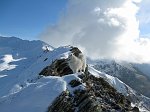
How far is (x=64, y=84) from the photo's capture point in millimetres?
45344

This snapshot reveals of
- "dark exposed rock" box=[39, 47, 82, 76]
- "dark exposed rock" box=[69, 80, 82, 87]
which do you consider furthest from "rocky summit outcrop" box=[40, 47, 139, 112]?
"dark exposed rock" box=[39, 47, 82, 76]

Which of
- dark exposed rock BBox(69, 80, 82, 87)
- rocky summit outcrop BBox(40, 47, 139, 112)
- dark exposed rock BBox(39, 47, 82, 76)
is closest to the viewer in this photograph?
rocky summit outcrop BBox(40, 47, 139, 112)

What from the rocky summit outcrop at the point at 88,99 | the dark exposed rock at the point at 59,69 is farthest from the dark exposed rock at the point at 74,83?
the dark exposed rock at the point at 59,69

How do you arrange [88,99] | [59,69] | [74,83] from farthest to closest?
[59,69] < [74,83] < [88,99]

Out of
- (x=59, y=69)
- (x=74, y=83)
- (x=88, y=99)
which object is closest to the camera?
(x=88, y=99)

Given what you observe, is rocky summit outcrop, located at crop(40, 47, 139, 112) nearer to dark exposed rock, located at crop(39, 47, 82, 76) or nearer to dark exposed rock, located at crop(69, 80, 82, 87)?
dark exposed rock, located at crop(69, 80, 82, 87)

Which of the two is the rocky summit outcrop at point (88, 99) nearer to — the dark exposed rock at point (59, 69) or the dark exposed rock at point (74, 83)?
the dark exposed rock at point (74, 83)

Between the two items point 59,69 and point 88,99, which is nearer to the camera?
point 88,99

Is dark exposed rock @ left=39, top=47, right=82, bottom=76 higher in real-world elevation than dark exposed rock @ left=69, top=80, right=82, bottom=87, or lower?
higher

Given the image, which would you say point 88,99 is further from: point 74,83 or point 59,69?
point 59,69

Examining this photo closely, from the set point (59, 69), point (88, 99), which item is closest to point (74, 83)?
point (88, 99)

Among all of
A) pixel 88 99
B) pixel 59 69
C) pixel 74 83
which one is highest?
pixel 59 69

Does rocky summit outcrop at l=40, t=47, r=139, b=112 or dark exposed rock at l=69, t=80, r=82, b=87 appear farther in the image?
dark exposed rock at l=69, t=80, r=82, b=87

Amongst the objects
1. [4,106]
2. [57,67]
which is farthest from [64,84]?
[57,67]
